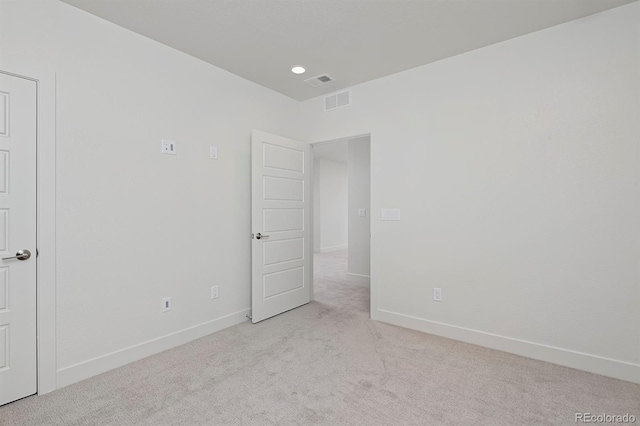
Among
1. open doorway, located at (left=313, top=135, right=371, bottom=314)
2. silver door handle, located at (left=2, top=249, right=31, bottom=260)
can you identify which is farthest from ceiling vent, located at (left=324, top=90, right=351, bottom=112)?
silver door handle, located at (left=2, top=249, right=31, bottom=260)

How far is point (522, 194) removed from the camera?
2688 mm

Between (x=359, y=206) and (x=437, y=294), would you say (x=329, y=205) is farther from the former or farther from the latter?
(x=437, y=294)

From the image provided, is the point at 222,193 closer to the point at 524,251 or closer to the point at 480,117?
the point at 480,117

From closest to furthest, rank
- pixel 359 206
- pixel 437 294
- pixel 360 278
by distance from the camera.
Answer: pixel 437 294, pixel 360 278, pixel 359 206

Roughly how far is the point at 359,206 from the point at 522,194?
310cm

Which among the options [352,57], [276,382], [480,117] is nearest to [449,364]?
[276,382]

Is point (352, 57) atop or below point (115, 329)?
atop

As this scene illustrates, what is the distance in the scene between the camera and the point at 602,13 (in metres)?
2.36

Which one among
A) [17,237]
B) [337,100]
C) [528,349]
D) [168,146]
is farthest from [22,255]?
[528,349]

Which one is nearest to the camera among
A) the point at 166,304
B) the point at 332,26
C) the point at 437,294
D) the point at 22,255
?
the point at 22,255

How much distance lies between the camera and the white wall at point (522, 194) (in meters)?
2.32

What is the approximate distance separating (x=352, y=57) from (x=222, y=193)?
192 centimetres

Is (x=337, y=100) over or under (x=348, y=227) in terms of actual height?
over

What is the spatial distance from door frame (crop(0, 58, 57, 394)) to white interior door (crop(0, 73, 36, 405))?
3 centimetres
